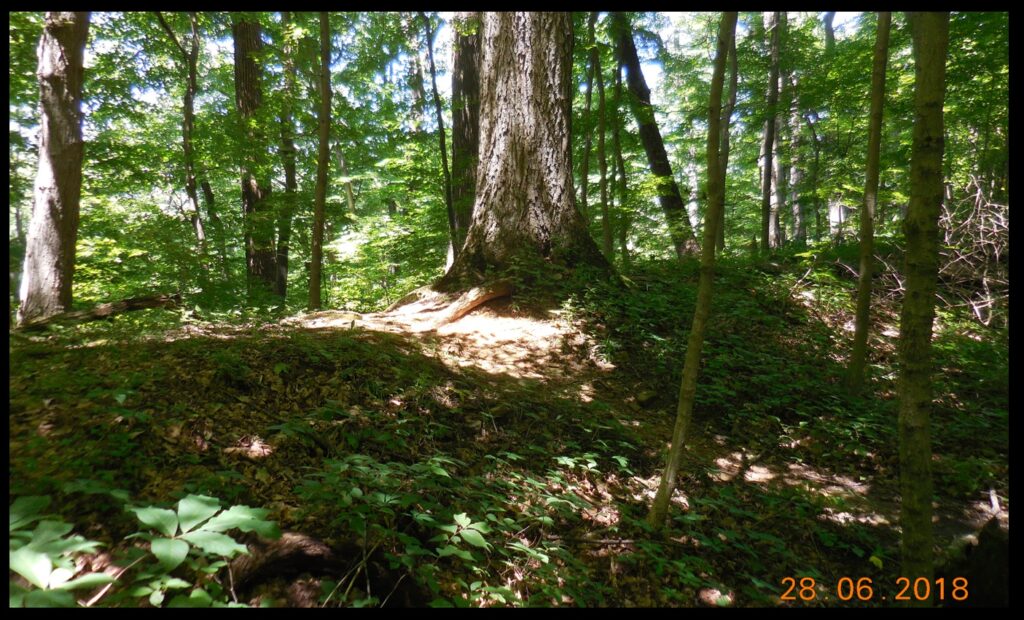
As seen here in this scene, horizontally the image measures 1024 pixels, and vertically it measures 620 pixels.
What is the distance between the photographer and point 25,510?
157 centimetres

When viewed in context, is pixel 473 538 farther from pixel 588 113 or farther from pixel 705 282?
pixel 588 113

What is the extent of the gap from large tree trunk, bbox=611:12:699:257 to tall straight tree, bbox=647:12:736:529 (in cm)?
599

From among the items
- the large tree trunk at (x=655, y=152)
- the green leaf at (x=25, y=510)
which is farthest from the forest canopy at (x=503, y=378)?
the large tree trunk at (x=655, y=152)

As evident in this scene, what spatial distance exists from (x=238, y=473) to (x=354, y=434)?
0.75 m

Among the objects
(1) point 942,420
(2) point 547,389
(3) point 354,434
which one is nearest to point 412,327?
(2) point 547,389

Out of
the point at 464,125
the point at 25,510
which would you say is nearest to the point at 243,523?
the point at 25,510

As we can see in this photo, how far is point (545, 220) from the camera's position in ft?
20.3

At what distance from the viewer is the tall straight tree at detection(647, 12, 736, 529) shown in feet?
9.25

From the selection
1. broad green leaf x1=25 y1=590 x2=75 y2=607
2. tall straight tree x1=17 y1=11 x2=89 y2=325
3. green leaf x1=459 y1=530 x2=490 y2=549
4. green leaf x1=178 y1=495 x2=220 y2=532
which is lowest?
green leaf x1=459 y1=530 x2=490 y2=549

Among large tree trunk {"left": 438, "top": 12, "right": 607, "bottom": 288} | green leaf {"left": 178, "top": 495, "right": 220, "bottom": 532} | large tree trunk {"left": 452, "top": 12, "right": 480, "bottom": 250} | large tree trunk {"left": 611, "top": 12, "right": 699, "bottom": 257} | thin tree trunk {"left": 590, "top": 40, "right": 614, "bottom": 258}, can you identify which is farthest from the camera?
large tree trunk {"left": 611, "top": 12, "right": 699, "bottom": 257}

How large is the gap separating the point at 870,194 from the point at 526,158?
3876 millimetres

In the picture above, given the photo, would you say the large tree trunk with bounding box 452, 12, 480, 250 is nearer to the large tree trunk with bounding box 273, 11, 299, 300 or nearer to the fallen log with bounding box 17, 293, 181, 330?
the large tree trunk with bounding box 273, 11, 299, 300

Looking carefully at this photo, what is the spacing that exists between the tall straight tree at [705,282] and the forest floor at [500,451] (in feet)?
0.90
